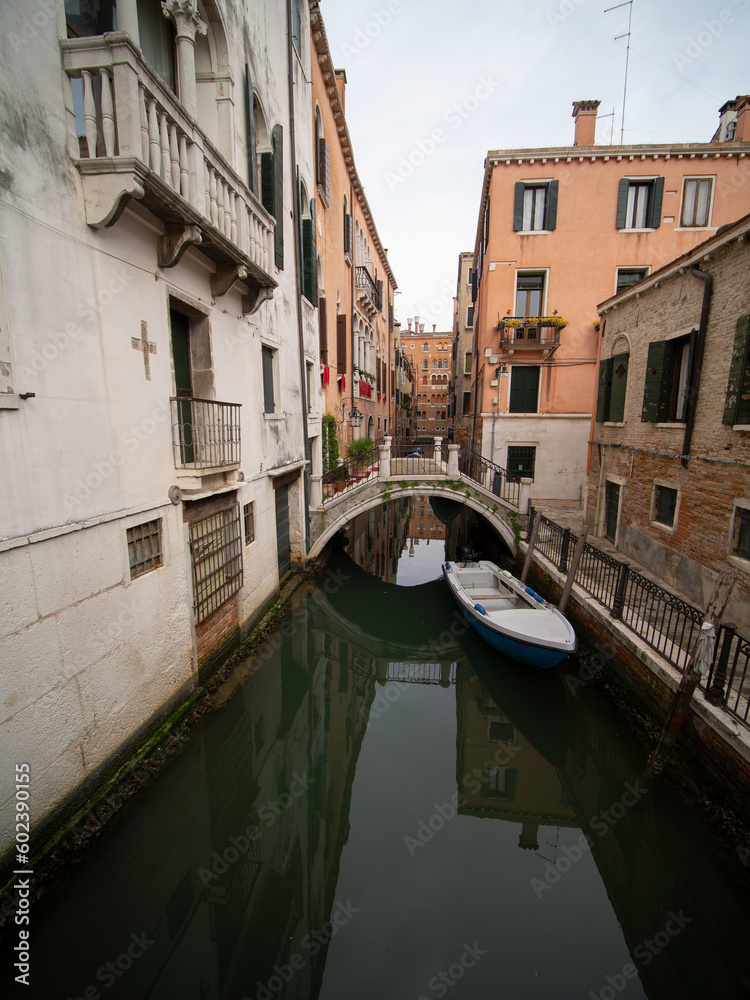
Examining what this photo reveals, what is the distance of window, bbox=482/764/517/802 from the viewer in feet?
18.9

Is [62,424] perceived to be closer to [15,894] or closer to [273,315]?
[15,894]

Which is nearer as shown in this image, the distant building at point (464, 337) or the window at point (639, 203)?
the window at point (639, 203)

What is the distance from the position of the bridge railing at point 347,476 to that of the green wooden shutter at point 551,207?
8.82 metres

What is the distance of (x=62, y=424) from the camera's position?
3.89m

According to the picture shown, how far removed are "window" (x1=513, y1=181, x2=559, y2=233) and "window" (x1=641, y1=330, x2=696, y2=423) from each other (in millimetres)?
7794

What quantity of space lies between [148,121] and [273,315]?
4.72m

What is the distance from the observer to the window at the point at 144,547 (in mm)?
4945

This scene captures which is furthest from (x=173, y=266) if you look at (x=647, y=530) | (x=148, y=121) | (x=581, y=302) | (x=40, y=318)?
(x=581, y=302)

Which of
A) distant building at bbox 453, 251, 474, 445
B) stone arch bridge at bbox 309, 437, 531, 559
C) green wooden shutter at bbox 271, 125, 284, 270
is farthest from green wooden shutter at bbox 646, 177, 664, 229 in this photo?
distant building at bbox 453, 251, 474, 445
